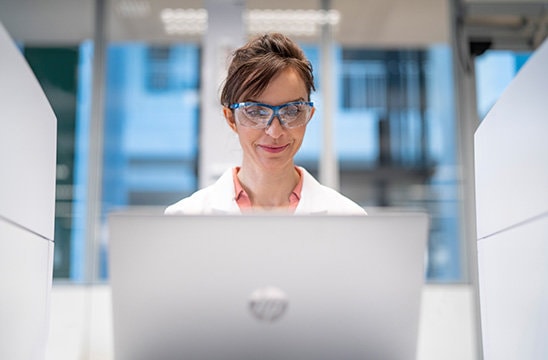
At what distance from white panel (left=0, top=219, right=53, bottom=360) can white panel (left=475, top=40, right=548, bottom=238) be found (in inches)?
31.8

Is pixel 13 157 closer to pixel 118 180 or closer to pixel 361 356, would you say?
pixel 361 356

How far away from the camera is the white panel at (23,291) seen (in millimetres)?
1013

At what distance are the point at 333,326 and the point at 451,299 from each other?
2641mm

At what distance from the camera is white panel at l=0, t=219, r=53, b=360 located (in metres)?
1.01

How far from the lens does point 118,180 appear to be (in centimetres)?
475

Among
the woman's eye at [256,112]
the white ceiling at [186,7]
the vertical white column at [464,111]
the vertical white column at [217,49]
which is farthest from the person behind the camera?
the white ceiling at [186,7]

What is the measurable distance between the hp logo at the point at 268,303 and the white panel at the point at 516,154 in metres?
0.41

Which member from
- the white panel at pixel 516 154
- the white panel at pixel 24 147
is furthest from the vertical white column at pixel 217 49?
the white panel at pixel 516 154

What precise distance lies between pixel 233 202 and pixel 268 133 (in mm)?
223

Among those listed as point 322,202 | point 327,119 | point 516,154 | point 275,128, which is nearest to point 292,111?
point 275,128

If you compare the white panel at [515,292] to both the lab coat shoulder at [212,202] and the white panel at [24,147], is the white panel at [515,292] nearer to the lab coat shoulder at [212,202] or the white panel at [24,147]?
the lab coat shoulder at [212,202]

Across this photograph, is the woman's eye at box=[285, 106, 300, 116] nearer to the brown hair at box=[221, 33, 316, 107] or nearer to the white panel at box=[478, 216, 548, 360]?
the brown hair at box=[221, 33, 316, 107]

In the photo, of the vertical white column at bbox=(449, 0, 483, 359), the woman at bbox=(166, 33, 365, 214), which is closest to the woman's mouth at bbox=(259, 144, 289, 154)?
the woman at bbox=(166, 33, 365, 214)

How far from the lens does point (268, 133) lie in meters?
1.61
